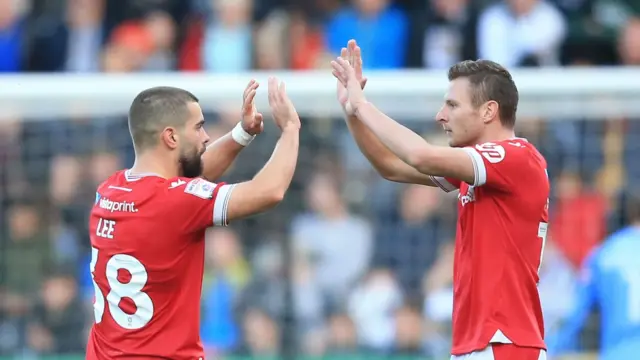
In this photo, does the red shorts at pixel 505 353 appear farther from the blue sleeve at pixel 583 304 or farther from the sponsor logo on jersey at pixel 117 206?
the blue sleeve at pixel 583 304

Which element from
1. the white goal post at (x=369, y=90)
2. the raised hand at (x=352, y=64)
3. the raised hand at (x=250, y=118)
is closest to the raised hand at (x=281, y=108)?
the raised hand at (x=250, y=118)

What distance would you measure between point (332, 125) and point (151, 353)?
514cm

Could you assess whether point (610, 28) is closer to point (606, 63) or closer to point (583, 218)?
point (606, 63)

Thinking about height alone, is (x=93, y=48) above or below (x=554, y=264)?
above

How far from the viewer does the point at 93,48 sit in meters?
12.4

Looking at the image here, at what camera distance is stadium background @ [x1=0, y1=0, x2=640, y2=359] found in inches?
405

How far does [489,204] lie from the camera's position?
615cm

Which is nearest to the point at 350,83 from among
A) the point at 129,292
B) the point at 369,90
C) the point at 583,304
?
the point at 129,292

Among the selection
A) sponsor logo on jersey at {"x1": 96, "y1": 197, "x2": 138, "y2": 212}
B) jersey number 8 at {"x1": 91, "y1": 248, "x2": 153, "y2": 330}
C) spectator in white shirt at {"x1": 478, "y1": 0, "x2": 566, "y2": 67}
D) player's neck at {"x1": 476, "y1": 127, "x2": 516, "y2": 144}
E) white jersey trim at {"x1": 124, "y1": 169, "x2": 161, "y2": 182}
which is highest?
spectator in white shirt at {"x1": 478, "y1": 0, "x2": 566, "y2": 67}

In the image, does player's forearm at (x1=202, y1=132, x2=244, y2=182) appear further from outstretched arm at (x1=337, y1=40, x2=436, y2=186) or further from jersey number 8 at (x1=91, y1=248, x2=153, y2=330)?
jersey number 8 at (x1=91, y1=248, x2=153, y2=330)

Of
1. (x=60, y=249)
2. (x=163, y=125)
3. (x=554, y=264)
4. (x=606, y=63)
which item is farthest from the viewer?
(x=606, y=63)

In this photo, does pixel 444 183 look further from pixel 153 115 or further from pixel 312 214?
pixel 312 214

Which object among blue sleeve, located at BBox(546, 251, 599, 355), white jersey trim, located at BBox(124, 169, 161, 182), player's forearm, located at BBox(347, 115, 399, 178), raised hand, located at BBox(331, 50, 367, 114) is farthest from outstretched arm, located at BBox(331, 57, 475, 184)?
blue sleeve, located at BBox(546, 251, 599, 355)

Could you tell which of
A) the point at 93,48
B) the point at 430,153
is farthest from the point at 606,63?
the point at 430,153
